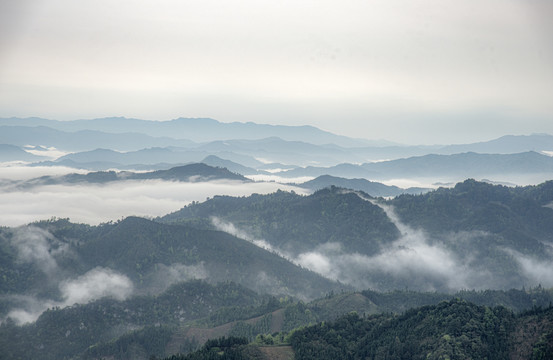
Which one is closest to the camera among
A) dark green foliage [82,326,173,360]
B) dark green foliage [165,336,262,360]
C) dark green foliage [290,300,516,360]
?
dark green foliage [290,300,516,360]

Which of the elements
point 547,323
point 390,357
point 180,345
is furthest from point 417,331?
point 180,345

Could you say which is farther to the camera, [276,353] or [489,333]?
[276,353]

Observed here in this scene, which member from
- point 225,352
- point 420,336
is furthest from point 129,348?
point 420,336

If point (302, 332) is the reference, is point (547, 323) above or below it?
above

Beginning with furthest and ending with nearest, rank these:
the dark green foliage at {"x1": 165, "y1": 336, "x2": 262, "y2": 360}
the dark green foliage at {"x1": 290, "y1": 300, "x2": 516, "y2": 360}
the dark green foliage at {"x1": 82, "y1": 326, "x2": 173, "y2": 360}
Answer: the dark green foliage at {"x1": 82, "y1": 326, "x2": 173, "y2": 360} → the dark green foliage at {"x1": 165, "y1": 336, "x2": 262, "y2": 360} → the dark green foliage at {"x1": 290, "y1": 300, "x2": 516, "y2": 360}

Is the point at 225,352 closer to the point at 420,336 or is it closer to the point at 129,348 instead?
the point at 420,336

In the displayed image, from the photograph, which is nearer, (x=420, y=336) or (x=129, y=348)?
(x=420, y=336)

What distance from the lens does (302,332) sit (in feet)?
549

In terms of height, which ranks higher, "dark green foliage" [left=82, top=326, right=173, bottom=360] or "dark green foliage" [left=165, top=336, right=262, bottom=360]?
"dark green foliage" [left=165, top=336, right=262, bottom=360]

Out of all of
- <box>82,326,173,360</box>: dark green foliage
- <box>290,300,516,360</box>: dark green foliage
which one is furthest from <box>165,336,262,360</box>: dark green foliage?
<box>82,326,173,360</box>: dark green foliage

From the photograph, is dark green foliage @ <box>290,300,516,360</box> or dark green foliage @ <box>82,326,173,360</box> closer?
dark green foliage @ <box>290,300,516,360</box>

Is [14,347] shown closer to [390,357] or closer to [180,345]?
[180,345]

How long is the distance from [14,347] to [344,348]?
128 metres

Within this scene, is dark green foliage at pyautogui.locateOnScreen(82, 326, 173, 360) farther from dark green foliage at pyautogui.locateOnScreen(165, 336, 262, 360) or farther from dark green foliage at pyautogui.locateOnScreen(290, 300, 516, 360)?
dark green foliage at pyautogui.locateOnScreen(290, 300, 516, 360)
